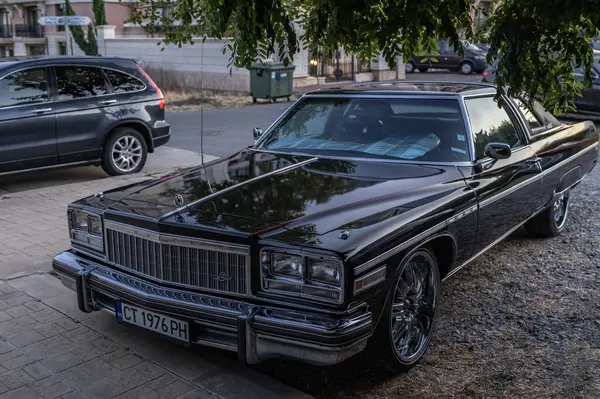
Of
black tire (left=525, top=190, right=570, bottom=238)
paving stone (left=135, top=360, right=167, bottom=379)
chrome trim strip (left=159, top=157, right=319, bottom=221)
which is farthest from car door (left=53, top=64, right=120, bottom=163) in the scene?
black tire (left=525, top=190, right=570, bottom=238)

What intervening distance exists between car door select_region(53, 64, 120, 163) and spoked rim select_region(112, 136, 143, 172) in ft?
0.96

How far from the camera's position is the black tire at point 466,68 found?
31834 millimetres

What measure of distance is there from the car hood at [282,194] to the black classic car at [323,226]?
0.01 m


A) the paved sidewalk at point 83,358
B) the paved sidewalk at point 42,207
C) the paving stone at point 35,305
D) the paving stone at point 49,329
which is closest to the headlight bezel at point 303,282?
the paved sidewalk at point 83,358

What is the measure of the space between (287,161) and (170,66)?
77.2 feet

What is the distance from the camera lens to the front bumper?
11.1ft

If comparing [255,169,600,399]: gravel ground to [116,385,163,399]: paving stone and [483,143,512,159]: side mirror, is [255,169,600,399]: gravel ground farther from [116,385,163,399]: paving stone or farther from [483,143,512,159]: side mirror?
[483,143,512,159]: side mirror

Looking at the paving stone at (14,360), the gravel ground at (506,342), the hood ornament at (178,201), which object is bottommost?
the gravel ground at (506,342)

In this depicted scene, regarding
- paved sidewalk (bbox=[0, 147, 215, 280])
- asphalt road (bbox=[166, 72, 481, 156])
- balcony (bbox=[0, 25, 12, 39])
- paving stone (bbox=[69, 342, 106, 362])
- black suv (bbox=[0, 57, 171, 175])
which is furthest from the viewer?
balcony (bbox=[0, 25, 12, 39])

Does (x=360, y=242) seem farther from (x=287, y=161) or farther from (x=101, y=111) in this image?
(x=101, y=111)

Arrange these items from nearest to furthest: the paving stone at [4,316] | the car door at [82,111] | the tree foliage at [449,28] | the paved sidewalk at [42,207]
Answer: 1. the tree foliage at [449,28]
2. the paving stone at [4,316]
3. the paved sidewalk at [42,207]
4. the car door at [82,111]

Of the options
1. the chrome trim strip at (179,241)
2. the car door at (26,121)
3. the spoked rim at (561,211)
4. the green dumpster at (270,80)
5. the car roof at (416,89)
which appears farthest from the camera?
the green dumpster at (270,80)

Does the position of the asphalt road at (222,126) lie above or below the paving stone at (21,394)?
above

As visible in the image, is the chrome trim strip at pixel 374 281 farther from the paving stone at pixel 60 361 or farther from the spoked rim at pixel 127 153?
the spoked rim at pixel 127 153
